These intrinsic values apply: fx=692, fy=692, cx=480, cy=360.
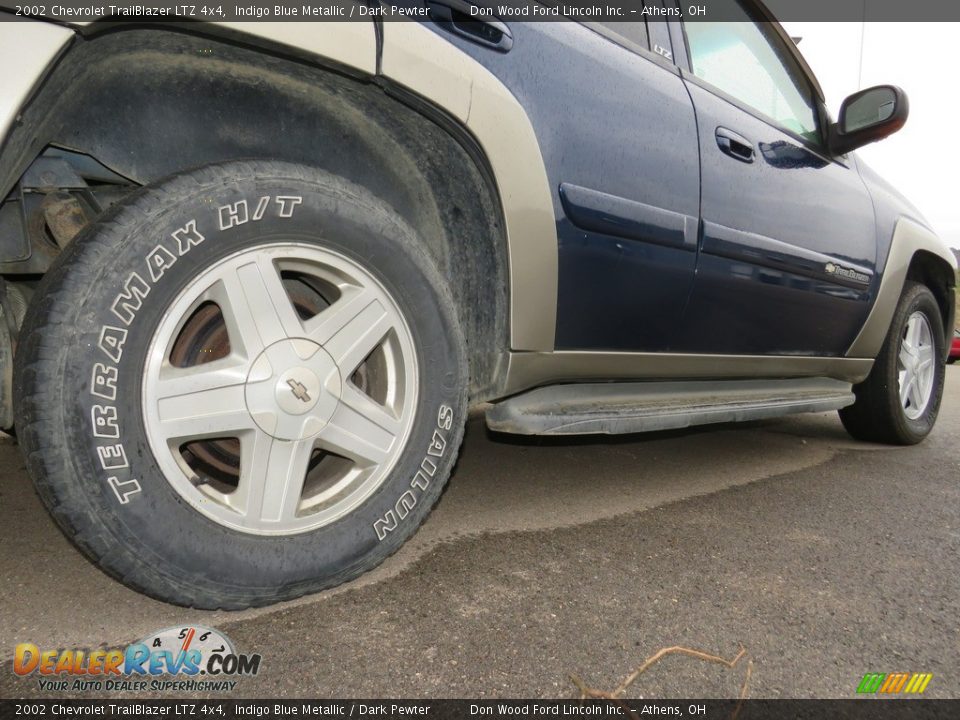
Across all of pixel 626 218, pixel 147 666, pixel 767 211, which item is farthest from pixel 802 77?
pixel 147 666

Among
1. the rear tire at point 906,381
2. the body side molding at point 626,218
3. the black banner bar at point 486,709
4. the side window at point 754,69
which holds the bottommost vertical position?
the rear tire at point 906,381

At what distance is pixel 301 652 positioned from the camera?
1.15 meters

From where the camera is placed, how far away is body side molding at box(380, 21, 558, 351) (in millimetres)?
1362

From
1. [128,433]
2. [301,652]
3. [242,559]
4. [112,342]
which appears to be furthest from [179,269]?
[301,652]

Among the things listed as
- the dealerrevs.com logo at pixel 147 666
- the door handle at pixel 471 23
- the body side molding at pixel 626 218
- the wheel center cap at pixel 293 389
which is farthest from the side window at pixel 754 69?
the dealerrevs.com logo at pixel 147 666

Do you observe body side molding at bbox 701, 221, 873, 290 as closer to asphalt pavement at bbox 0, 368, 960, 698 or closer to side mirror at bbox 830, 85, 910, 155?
side mirror at bbox 830, 85, 910, 155

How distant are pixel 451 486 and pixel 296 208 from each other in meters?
1.19

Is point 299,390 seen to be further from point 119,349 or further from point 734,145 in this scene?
point 734,145

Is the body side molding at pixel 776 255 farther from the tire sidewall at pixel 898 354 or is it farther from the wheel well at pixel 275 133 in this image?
the wheel well at pixel 275 133

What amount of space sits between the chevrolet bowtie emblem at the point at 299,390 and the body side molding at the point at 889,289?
254 centimetres

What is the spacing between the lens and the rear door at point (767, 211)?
2.11m

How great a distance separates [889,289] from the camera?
3.06m

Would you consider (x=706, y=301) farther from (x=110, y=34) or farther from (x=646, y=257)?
(x=110, y=34)

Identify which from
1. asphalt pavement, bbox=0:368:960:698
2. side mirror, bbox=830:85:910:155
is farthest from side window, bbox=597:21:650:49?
asphalt pavement, bbox=0:368:960:698
